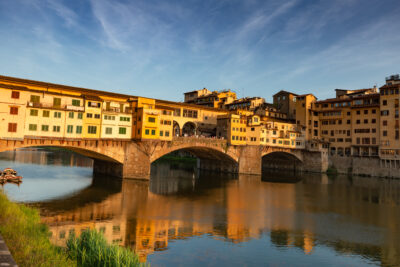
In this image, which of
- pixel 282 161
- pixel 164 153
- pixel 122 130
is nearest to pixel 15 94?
pixel 122 130

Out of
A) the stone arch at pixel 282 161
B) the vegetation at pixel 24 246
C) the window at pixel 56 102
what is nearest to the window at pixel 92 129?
the window at pixel 56 102

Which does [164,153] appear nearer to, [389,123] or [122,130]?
[122,130]

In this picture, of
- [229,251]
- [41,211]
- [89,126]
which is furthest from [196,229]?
[89,126]

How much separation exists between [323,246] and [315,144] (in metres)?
67.2

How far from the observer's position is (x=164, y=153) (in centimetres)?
5569

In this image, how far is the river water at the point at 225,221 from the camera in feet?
65.7

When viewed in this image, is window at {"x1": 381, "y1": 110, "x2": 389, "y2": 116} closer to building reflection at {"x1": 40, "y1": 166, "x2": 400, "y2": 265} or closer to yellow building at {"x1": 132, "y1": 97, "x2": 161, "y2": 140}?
building reflection at {"x1": 40, "y1": 166, "x2": 400, "y2": 265}

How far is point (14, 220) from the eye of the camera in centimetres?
1627

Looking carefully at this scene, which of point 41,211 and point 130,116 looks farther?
point 130,116

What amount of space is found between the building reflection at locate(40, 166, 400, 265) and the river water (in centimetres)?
9

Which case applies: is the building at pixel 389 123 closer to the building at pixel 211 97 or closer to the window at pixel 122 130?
the building at pixel 211 97

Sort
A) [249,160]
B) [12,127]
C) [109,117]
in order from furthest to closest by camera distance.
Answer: [249,160]
[109,117]
[12,127]

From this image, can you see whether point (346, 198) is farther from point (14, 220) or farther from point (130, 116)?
point (14, 220)

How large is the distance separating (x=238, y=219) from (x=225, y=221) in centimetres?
177
